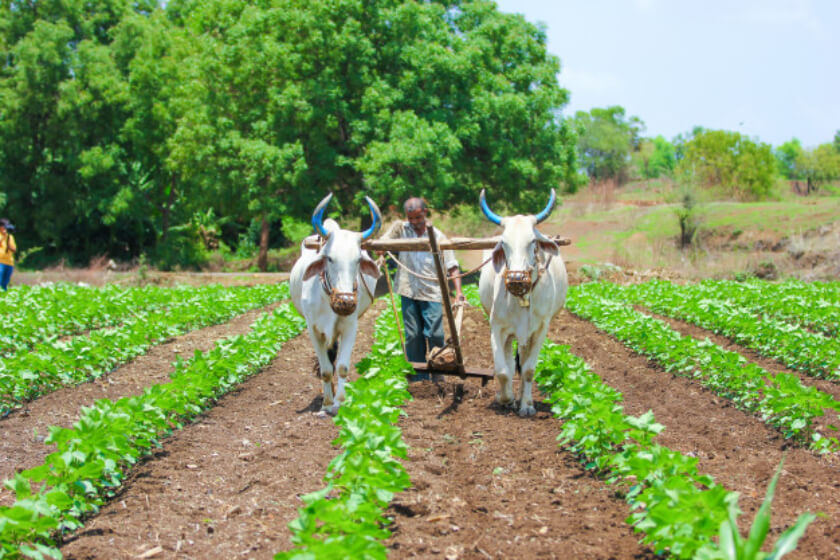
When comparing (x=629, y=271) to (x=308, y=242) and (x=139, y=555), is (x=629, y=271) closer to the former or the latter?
(x=308, y=242)

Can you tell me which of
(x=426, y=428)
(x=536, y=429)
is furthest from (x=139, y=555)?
(x=536, y=429)

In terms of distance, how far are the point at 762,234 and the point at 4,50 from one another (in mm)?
32337

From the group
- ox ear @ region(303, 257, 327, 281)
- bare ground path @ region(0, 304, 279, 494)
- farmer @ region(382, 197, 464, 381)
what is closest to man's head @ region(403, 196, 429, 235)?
farmer @ region(382, 197, 464, 381)

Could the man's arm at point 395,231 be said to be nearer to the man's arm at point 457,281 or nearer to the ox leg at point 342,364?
the man's arm at point 457,281

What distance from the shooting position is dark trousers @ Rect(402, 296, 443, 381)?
27.6 feet

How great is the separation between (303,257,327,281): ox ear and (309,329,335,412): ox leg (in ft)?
1.97

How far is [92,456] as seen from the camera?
14.8ft

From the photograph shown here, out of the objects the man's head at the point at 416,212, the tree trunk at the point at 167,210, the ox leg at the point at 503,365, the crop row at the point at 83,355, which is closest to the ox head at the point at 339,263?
the man's head at the point at 416,212

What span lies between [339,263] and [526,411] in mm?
2206

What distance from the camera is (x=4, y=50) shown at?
3128 cm

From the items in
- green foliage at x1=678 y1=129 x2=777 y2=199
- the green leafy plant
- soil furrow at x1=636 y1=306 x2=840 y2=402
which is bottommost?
soil furrow at x1=636 y1=306 x2=840 y2=402

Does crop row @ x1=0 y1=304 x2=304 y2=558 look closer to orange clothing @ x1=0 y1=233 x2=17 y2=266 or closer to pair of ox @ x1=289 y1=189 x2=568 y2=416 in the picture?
pair of ox @ x1=289 y1=189 x2=568 y2=416

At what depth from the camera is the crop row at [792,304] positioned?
41.7 feet

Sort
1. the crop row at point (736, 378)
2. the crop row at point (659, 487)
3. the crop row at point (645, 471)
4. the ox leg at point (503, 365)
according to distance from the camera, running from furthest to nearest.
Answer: the ox leg at point (503, 365) < the crop row at point (736, 378) < the crop row at point (645, 471) < the crop row at point (659, 487)
